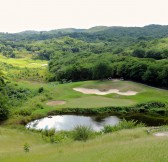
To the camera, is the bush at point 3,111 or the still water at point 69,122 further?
the bush at point 3,111

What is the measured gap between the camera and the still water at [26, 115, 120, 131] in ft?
178

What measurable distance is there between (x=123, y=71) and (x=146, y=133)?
5931 cm

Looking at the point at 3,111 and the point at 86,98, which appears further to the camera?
the point at 86,98

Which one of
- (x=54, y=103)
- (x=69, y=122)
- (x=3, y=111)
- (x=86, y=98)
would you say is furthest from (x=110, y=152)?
(x=86, y=98)

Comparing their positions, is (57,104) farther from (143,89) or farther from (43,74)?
(43,74)

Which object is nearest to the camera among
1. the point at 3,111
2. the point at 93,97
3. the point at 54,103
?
the point at 3,111

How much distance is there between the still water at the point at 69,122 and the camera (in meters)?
54.1

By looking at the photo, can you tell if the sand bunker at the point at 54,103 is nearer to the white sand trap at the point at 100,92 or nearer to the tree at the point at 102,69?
the white sand trap at the point at 100,92

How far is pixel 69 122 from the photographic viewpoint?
56.5m

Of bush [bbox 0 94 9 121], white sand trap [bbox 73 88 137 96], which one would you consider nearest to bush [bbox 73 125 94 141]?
bush [bbox 0 94 9 121]

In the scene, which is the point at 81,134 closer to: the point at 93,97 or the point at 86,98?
the point at 86,98

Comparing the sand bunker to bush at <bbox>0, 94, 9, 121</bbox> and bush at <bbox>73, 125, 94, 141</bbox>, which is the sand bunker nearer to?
bush at <bbox>0, 94, 9, 121</bbox>

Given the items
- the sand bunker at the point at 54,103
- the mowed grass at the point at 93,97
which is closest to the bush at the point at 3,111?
the mowed grass at the point at 93,97

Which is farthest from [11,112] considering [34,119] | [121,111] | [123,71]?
[123,71]
